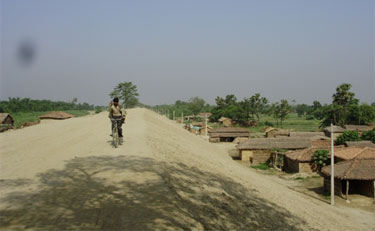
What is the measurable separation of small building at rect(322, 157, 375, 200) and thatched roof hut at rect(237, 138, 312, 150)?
1168 cm

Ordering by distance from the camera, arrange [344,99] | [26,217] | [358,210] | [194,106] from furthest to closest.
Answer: [194,106]
[344,99]
[358,210]
[26,217]

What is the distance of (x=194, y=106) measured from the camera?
108 m

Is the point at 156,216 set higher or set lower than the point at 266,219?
higher

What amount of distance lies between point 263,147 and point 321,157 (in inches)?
281

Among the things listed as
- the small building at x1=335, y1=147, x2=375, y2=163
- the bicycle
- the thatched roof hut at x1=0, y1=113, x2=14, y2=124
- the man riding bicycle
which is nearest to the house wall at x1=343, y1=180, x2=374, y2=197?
the small building at x1=335, y1=147, x2=375, y2=163

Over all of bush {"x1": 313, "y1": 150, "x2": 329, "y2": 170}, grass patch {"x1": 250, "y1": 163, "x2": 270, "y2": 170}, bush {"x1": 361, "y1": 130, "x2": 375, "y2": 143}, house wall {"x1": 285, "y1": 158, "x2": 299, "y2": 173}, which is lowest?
grass patch {"x1": 250, "y1": 163, "x2": 270, "y2": 170}

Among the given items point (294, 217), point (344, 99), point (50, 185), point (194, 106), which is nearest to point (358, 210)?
point (294, 217)

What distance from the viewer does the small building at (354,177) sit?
1527cm

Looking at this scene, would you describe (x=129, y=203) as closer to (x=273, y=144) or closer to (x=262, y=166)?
(x=262, y=166)

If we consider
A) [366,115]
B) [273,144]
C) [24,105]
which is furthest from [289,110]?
[24,105]

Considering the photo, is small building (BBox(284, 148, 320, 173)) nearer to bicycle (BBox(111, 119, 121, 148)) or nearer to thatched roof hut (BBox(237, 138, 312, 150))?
thatched roof hut (BBox(237, 138, 312, 150))

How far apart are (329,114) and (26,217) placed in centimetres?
5488

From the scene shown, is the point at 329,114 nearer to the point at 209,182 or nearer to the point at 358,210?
the point at 358,210

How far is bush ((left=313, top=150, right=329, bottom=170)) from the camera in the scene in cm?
2192
